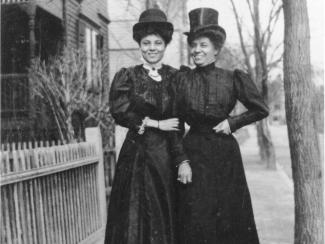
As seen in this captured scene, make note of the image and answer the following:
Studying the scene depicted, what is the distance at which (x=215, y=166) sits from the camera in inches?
131

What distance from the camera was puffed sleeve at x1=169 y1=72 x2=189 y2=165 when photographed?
10.8 feet

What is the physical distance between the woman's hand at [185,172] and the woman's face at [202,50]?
80 cm

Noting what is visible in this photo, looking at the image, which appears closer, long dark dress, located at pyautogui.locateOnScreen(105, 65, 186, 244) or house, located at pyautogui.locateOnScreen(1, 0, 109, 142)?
long dark dress, located at pyautogui.locateOnScreen(105, 65, 186, 244)

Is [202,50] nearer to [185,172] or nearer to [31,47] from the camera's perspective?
[185,172]

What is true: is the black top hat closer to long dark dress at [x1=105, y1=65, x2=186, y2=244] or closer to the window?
long dark dress at [x1=105, y1=65, x2=186, y2=244]

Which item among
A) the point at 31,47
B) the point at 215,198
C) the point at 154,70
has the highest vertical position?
the point at 31,47

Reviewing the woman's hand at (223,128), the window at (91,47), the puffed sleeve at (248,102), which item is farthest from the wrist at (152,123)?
the window at (91,47)

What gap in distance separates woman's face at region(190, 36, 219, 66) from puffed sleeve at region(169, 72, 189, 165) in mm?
207

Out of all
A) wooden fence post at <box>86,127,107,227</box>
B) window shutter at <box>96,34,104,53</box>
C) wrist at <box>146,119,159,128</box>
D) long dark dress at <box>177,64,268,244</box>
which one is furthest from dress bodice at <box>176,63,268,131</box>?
window shutter at <box>96,34,104,53</box>

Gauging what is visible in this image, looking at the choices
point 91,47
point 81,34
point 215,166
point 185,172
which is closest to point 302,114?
point 215,166

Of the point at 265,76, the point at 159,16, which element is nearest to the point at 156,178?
the point at 159,16

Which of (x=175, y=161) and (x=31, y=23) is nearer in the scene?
(x=175, y=161)

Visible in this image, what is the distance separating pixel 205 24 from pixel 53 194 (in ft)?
7.69

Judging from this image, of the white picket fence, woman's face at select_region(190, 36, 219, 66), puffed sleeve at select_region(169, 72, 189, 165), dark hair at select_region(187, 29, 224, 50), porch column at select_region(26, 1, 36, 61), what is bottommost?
the white picket fence
